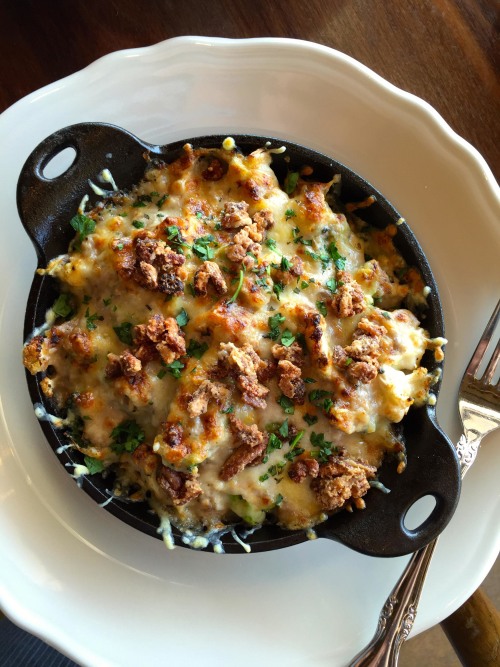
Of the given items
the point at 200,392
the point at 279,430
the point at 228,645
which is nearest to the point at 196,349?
the point at 200,392

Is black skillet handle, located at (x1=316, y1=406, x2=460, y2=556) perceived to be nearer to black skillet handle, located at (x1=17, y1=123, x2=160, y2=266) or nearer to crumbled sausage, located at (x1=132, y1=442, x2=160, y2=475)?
crumbled sausage, located at (x1=132, y1=442, x2=160, y2=475)

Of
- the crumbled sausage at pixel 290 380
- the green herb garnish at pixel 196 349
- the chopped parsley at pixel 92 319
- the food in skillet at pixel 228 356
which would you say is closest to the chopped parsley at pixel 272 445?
the food in skillet at pixel 228 356

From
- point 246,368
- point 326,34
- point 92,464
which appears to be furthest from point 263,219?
point 326,34

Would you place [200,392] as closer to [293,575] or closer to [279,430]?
[279,430]

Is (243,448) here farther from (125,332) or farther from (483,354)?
(483,354)

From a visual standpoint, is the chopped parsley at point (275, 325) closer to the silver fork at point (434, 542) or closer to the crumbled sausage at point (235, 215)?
the crumbled sausage at point (235, 215)

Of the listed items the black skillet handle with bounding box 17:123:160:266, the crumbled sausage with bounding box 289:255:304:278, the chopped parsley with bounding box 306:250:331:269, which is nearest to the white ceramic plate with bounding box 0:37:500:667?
the black skillet handle with bounding box 17:123:160:266
